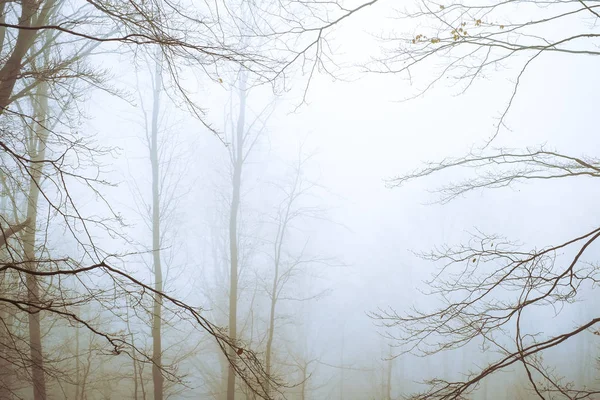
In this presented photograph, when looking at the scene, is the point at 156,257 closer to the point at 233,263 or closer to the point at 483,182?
the point at 233,263

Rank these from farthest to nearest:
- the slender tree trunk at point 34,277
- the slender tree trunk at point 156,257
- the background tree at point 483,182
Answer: the slender tree trunk at point 156,257 < the slender tree trunk at point 34,277 < the background tree at point 483,182

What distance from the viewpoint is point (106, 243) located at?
501 inches

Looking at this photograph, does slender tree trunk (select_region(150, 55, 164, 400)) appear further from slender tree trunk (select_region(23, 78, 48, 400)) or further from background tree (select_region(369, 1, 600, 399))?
background tree (select_region(369, 1, 600, 399))

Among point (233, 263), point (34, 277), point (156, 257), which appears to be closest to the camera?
point (34, 277)

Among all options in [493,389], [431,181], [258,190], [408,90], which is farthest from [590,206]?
[258,190]

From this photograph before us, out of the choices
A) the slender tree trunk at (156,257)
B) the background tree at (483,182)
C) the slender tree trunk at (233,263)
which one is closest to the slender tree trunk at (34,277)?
the slender tree trunk at (156,257)

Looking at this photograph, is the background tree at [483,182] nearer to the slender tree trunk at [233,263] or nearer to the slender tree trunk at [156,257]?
the slender tree trunk at [233,263]

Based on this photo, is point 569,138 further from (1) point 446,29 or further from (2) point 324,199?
(1) point 446,29

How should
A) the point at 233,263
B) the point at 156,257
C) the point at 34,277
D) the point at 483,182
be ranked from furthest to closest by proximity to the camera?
the point at 233,263 < the point at 156,257 < the point at 483,182 < the point at 34,277

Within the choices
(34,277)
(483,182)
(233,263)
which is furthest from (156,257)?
(483,182)

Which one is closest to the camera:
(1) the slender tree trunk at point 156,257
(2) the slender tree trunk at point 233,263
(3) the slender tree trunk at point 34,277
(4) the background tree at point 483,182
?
(4) the background tree at point 483,182

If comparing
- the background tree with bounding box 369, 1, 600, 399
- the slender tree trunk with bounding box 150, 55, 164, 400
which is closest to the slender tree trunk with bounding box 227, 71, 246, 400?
the slender tree trunk with bounding box 150, 55, 164, 400

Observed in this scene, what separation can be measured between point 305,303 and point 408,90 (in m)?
8.87

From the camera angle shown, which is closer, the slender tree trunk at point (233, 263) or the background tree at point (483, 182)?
the background tree at point (483, 182)
